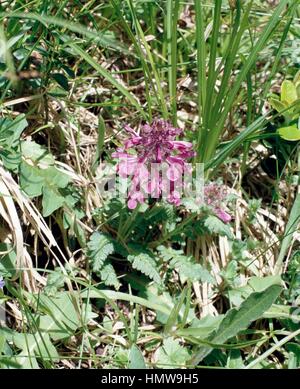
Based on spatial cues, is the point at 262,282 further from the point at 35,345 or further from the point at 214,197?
the point at 35,345

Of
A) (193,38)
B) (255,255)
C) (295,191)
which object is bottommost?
(255,255)

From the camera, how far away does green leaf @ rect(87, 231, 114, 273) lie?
2.07 metres

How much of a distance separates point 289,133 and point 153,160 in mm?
633

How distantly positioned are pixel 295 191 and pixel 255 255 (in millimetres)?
298

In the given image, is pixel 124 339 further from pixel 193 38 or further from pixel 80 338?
pixel 193 38

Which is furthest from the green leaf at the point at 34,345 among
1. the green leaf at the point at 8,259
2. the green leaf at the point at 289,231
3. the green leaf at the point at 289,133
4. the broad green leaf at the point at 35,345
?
the green leaf at the point at 289,133

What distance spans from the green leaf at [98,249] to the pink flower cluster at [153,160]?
22cm

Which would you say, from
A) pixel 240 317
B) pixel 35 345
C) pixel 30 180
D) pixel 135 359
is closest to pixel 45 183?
pixel 30 180

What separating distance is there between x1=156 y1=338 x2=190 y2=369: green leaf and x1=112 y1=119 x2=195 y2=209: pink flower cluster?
46cm

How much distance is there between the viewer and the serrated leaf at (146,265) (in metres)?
2.06

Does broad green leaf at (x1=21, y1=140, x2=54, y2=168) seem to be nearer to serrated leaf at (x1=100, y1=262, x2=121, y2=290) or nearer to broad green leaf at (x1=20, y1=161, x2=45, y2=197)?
broad green leaf at (x1=20, y1=161, x2=45, y2=197)

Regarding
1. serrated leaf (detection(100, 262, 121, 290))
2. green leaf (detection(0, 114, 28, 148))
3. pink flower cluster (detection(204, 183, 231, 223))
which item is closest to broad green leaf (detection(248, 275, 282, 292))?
pink flower cluster (detection(204, 183, 231, 223))
